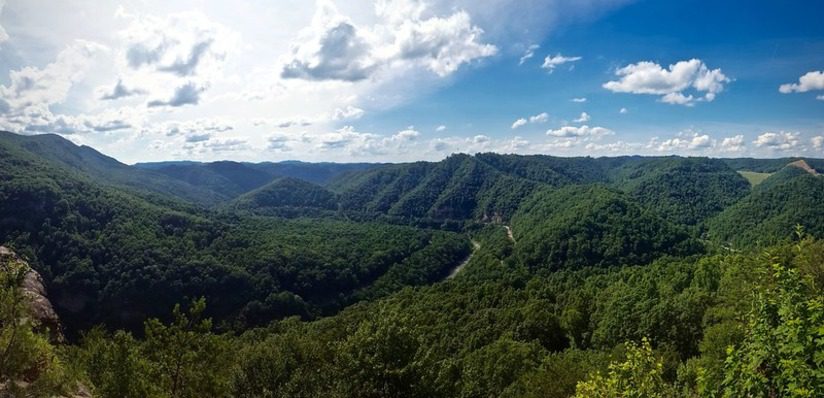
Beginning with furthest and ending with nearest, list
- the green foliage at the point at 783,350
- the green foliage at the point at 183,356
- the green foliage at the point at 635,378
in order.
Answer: the green foliage at the point at 183,356, the green foliage at the point at 635,378, the green foliage at the point at 783,350

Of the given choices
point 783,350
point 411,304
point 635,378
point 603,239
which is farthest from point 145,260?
point 783,350

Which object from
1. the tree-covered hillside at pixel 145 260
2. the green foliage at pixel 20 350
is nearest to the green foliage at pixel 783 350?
the green foliage at pixel 20 350

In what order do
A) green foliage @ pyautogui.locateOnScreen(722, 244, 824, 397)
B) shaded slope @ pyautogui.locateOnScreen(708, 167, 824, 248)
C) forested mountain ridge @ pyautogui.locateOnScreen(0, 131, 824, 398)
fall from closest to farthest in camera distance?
green foliage @ pyautogui.locateOnScreen(722, 244, 824, 397)
forested mountain ridge @ pyautogui.locateOnScreen(0, 131, 824, 398)
shaded slope @ pyautogui.locateOnScreen(708, 167, 824, 248)

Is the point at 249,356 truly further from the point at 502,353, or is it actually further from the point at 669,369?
the point at 669,369

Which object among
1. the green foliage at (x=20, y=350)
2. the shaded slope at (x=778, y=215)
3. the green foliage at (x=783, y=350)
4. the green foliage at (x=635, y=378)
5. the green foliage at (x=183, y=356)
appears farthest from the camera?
the shaded slope at (x=778, y=215)

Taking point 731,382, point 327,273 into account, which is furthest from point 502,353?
point 327,273

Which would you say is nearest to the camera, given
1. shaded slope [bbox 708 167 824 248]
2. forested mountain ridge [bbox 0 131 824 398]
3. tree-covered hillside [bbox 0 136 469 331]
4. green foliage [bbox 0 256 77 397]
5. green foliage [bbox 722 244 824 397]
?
green foliage [bbox 722 244 824 397]

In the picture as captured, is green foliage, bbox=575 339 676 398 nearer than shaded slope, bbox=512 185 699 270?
Yes

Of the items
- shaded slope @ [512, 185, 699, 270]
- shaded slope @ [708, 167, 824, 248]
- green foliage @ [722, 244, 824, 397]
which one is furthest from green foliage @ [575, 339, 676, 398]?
shaded slope @ [708, 167, 824, 248]

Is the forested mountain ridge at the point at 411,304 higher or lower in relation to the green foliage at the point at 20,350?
lower

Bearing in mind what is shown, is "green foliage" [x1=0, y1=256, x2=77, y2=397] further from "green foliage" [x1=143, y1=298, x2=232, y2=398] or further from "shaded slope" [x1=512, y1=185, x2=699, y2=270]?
"shaded slope" [x1=512, y1=185, x2=699, y2=270]

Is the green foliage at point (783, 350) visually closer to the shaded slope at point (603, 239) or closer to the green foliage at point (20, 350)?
the green foliage at point (20, 350)
